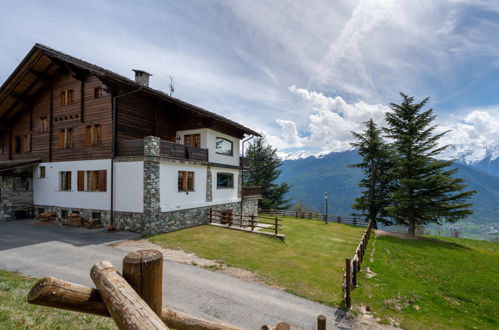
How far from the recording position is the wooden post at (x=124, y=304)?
6.11 feet

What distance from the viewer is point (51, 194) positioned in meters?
20.2

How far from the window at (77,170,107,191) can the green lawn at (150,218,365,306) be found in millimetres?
6067

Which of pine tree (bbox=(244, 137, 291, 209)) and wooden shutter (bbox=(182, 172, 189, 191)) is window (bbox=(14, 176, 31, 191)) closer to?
wooden shutter (bbox=(182, 172, 189, 191))

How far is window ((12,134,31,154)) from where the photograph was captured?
880 inches

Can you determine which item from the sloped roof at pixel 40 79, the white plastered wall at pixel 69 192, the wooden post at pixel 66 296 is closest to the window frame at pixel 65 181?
the white plastered wall at pixel 69 192

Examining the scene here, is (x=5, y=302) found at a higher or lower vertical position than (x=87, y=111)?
lower

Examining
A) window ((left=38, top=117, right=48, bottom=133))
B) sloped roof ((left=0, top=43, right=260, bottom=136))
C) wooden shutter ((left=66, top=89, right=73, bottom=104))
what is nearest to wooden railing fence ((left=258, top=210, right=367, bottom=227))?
sloped roof ((left=0, top=43, right=260, bottom=136))

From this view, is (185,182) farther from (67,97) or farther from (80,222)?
(67,97)

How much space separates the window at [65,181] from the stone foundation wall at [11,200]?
4564mm

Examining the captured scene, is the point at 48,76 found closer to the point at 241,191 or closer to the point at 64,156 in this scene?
Result: the point at 64,156

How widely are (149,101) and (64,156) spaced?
822cm

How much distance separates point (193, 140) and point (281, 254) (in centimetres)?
1281

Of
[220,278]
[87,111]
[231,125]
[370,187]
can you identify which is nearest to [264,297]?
[220,278]

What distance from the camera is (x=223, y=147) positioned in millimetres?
23734
